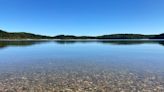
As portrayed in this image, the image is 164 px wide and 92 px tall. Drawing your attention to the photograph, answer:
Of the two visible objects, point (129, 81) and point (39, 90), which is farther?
point (129, 81)

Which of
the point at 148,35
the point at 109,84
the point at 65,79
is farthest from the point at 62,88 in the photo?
the point at 148,35

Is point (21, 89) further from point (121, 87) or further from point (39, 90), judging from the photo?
point (121, 87)

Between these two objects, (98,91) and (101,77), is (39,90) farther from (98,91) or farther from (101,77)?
(101,77)

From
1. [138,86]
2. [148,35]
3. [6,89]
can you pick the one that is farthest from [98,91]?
[148,35]

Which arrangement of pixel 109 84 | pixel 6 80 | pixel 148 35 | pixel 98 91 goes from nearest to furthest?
pixel 98 91 → pixel 109 84 → pixel 6 80 → pixel 148 35

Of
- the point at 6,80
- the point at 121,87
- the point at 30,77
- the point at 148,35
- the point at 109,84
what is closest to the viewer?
the point at 121,87

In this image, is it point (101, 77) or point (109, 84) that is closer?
point (109, 84)

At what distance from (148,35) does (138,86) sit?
197 meters

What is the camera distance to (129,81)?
29.5 ft

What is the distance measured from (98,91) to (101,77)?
253cm

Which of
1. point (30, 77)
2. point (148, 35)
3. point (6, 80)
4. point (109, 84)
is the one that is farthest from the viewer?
point (148, 35)

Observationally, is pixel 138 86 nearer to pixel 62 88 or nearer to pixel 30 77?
pixel 62 88

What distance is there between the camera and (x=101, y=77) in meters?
9.94

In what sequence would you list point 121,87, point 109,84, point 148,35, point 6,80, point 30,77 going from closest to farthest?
1. point 121,87
2. point 109,84
3. point 6,80
4. point 30,77
5. point 148,35
